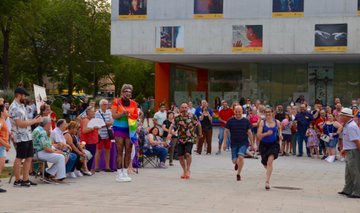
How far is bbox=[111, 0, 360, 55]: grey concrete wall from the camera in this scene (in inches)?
1405

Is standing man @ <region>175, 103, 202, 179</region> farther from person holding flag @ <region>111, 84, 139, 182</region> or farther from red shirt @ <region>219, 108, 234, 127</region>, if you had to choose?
red shirt @ <region>219, 108, 234, 127</region>

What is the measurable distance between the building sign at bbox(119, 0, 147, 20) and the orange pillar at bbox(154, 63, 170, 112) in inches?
252

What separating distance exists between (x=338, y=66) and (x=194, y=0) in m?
11.6

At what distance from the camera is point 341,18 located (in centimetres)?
3559

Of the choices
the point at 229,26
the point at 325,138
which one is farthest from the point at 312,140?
the point at 229,26

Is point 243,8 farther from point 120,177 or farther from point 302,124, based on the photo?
point 120,177

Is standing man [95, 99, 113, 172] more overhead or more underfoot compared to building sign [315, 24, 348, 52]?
more underfoot

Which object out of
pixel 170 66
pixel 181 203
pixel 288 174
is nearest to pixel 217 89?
pixel 170 66

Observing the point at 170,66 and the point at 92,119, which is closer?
the point at 92,119

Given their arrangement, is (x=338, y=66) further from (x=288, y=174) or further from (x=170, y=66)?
(x=288, y=174)

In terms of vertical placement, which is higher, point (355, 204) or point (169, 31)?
point (169, 31)

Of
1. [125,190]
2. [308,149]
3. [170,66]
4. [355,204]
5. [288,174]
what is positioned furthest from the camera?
[170,66]

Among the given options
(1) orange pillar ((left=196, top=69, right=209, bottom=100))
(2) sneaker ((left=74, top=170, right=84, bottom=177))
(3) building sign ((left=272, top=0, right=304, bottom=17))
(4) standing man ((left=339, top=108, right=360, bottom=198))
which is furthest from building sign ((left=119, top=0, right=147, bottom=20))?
(4) standing man ((left=339, top=108, right=360, bottom=198))

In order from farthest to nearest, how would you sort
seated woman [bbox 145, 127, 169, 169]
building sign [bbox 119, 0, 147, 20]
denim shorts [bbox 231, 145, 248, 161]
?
building sign [bbox 119, 0, 147, 20] → seated woman [bbox 145, 127, 169, 169] → denim shorts [bbox 231, 145, 248, 161]
